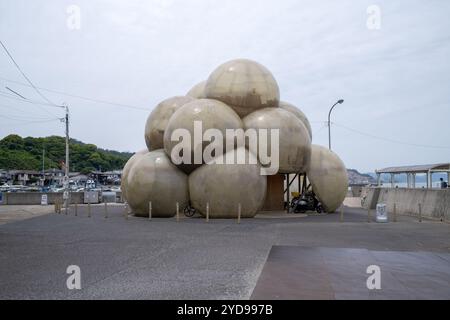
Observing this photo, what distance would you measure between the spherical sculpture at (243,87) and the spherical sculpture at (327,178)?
4.00m

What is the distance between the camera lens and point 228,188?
Answer: 1975cm

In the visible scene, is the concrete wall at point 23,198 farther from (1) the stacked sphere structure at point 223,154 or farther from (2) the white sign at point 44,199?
(1) the stacked sphere structure at point 223,154

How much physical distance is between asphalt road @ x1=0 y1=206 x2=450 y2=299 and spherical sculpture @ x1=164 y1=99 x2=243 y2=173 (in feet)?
11.7

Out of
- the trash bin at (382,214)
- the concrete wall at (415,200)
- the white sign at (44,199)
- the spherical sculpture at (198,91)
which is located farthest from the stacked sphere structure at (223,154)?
the white sign at (44,199)

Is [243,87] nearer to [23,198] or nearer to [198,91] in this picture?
[198,91]

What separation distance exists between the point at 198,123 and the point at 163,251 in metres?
10.3

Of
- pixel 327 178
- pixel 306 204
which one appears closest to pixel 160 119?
pixel 306 204

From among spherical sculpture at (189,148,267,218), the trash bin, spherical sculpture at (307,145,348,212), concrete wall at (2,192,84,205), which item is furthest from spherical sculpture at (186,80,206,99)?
concrete wall at (2,192,84,205)

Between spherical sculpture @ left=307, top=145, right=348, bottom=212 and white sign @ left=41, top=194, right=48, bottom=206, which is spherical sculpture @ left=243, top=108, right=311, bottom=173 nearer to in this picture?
spherical sculpture @ left=307, top=145, right=348, bottom=212

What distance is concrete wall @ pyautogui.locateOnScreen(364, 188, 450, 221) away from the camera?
1962cm

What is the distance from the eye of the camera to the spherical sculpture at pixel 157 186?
20719 mm

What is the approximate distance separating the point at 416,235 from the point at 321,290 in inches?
338

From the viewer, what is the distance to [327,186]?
23547 millimetres
